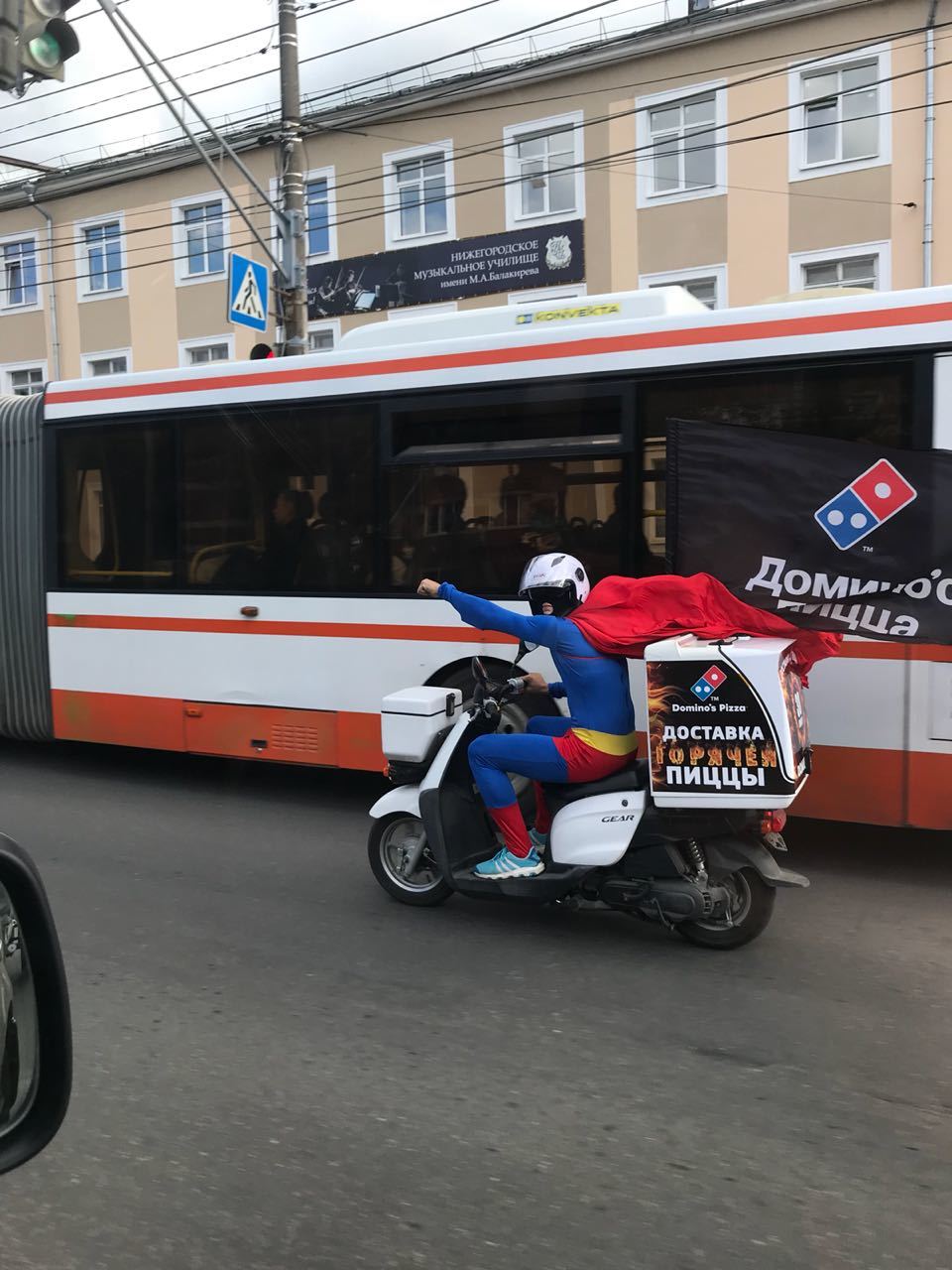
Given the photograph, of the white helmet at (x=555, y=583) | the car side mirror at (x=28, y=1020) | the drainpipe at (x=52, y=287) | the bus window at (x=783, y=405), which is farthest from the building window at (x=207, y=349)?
the car side mirror at (x=28, y=1020)

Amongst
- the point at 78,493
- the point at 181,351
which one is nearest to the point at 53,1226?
the point at 78,493

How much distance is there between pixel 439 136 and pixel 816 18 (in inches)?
292

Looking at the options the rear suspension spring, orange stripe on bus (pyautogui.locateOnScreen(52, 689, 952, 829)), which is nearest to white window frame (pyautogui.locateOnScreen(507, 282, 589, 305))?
orange stripe on bus (pyautogui.locateOnScreen(52, 689, 952, 829))

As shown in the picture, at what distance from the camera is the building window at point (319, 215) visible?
23500mm

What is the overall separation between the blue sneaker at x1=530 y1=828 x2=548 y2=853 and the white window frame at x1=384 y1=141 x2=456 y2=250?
19098 millimetres

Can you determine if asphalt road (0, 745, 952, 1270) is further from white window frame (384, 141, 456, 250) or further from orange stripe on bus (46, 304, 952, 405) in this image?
white window frame (384, 141, 456, 250)

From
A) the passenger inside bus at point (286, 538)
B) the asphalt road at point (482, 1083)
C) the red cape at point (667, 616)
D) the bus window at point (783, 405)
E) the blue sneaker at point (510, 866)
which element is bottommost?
the asphalt road at point (482, 1083)

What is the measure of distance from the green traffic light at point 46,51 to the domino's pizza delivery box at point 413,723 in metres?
3.35

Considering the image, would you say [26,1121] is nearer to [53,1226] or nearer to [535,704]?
[53,1226]

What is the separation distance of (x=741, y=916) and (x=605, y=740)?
0.93 m

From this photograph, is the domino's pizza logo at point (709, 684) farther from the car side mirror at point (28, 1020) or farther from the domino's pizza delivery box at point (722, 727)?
the car side mirror at point (28, 1020)

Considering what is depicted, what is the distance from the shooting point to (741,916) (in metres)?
4.65

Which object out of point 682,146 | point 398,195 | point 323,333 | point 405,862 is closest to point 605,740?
point 405,862

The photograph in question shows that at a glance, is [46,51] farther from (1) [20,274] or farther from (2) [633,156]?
(1) [20,274]
